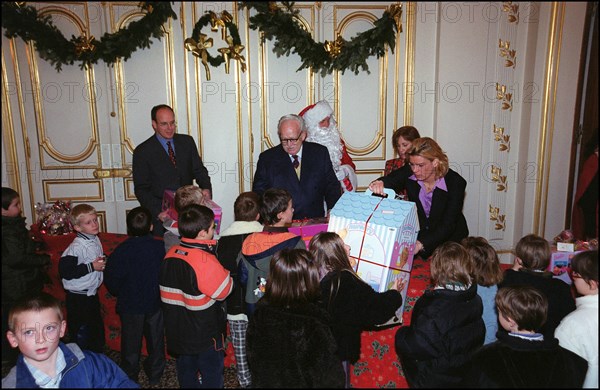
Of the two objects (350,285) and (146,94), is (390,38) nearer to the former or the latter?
(146,94)

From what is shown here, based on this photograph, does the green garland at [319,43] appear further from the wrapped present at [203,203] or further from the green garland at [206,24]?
the wrapped present at [203,203]

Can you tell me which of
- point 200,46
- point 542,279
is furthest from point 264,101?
point 542,279

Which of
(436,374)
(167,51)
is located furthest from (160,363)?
(167,51)

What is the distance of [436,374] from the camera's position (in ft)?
8.43

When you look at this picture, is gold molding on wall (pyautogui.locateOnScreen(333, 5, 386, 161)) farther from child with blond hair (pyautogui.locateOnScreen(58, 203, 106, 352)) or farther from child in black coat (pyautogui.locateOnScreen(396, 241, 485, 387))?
child in black coat (pyautogui.locateOnScreen(396, 241, 485, 387))

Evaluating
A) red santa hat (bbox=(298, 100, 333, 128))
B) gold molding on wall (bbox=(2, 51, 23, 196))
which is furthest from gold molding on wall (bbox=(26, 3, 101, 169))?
red santa hat (bbox=(298, 100, 333, 128))

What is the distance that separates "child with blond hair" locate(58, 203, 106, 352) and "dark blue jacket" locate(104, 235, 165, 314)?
0.28m

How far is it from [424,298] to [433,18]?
454cm

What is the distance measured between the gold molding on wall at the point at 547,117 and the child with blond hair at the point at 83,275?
11.5 ft

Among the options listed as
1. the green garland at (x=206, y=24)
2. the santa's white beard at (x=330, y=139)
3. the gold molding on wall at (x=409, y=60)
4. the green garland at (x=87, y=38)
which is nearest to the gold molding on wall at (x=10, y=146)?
the green garland at (x=87, y=38)

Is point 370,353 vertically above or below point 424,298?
below

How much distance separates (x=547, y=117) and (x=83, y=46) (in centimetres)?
521

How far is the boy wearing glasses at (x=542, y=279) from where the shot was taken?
2814 millimetres

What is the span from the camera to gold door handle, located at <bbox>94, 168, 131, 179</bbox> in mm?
6207
